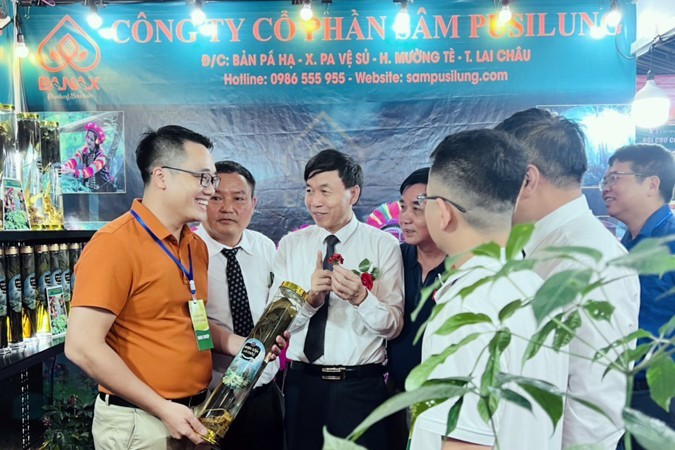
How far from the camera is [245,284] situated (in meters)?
2.95

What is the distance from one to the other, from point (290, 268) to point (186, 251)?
89 cm

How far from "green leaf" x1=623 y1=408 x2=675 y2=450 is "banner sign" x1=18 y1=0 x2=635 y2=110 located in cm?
338

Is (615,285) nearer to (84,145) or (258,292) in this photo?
(258,292)

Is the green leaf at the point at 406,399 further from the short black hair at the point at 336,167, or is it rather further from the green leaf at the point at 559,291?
the short black hair at the point at 336,167

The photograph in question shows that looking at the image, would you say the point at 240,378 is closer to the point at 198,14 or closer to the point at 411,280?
the point at 411,280

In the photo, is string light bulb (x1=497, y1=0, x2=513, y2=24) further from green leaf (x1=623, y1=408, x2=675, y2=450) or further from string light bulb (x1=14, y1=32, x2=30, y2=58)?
green leaf (x1=623, y1=408, x2=675, y2=450)

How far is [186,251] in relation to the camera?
7.08 ft

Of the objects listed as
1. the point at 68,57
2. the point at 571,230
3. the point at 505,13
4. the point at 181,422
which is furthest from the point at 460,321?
the point at 68,57

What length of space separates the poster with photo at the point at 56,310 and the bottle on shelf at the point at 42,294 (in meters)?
0.01

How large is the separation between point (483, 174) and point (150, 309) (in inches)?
47.2

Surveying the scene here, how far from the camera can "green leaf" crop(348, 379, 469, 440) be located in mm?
448

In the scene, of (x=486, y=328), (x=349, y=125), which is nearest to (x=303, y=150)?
(x=349, y=125)

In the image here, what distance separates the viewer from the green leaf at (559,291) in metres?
0.41

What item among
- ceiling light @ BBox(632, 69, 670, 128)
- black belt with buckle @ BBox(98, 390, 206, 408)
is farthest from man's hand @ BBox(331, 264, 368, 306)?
ceiling light @ BBox(632, 69, 670, 128)
